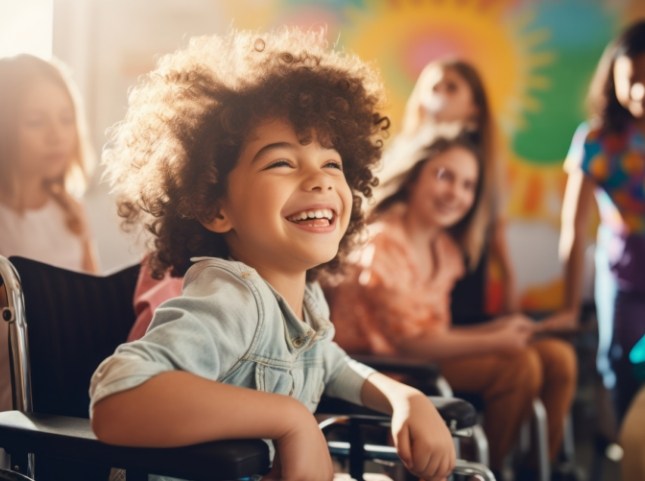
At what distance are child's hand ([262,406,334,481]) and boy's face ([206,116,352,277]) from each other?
→ 0.75 ft

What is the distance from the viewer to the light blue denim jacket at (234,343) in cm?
90

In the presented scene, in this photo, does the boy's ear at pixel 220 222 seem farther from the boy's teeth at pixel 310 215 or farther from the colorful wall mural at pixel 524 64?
the colorful wall mural at pixel 524 64

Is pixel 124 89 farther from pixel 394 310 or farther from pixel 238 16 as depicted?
pixel 394 310

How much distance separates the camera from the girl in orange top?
2105 millimetres

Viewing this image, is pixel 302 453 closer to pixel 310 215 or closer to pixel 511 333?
pixel 310 215

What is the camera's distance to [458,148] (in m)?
2.28

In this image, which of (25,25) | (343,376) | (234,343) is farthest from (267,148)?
(25,25)

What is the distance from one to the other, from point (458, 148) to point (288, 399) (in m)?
1.45

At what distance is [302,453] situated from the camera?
92 cm

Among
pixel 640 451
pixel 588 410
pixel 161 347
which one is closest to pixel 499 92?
pixel 588 410

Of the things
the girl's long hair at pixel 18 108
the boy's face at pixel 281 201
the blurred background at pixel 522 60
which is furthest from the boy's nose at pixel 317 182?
the blurred background at pixel 522 60

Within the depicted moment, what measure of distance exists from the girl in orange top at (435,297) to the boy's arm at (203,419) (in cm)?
113

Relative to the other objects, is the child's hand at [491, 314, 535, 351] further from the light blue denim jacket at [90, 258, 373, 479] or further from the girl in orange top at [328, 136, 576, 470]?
the light blue denim jacket at [90, 258, 373, 479]

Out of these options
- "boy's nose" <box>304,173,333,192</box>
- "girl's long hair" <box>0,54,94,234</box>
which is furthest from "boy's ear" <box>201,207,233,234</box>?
"girl's long hair" <box>0,54,94,234</box>
